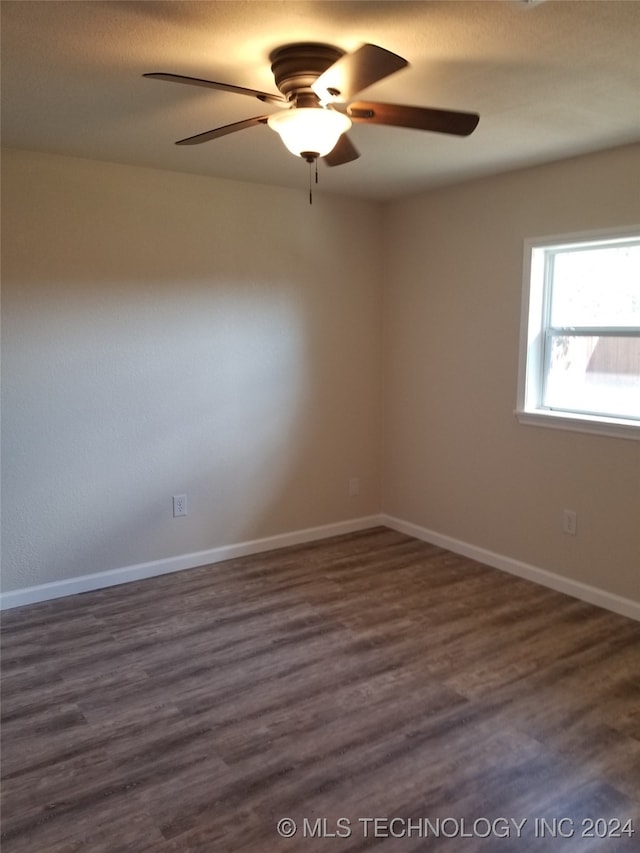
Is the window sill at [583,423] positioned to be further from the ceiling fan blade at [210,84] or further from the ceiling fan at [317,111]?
the ceiling fan blade at [210,84]

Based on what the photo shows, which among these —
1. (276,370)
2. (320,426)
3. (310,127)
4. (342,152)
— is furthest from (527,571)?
(310,127)

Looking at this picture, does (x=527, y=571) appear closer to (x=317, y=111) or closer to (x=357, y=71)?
(x=317, y=111)

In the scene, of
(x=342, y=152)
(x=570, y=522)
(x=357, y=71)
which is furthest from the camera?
(x=570, y=522)

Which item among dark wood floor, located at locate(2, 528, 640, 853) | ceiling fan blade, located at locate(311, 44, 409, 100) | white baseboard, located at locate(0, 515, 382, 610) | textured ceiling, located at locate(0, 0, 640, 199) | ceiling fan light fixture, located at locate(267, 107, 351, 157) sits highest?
textured ceiling, located at locate(0, 0, 640, 199)

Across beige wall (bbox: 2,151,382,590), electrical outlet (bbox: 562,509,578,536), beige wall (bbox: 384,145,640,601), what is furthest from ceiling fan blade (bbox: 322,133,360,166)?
electrical outlet (bbox: 562,509,578,536)

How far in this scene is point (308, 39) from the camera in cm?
197

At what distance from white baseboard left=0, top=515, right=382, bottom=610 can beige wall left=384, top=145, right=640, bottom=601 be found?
52cm

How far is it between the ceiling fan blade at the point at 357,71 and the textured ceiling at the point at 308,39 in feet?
0.62

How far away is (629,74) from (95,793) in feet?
9.93

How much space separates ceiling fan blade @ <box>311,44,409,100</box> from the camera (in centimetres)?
163

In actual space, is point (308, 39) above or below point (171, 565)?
above

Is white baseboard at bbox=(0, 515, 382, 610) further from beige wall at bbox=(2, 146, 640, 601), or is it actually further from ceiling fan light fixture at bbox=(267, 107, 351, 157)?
ceiling fan light fixture at bbox=(267, 107, 351, 157)

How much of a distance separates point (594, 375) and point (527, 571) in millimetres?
1206

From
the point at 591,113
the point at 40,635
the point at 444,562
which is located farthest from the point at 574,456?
the point at 40,635
